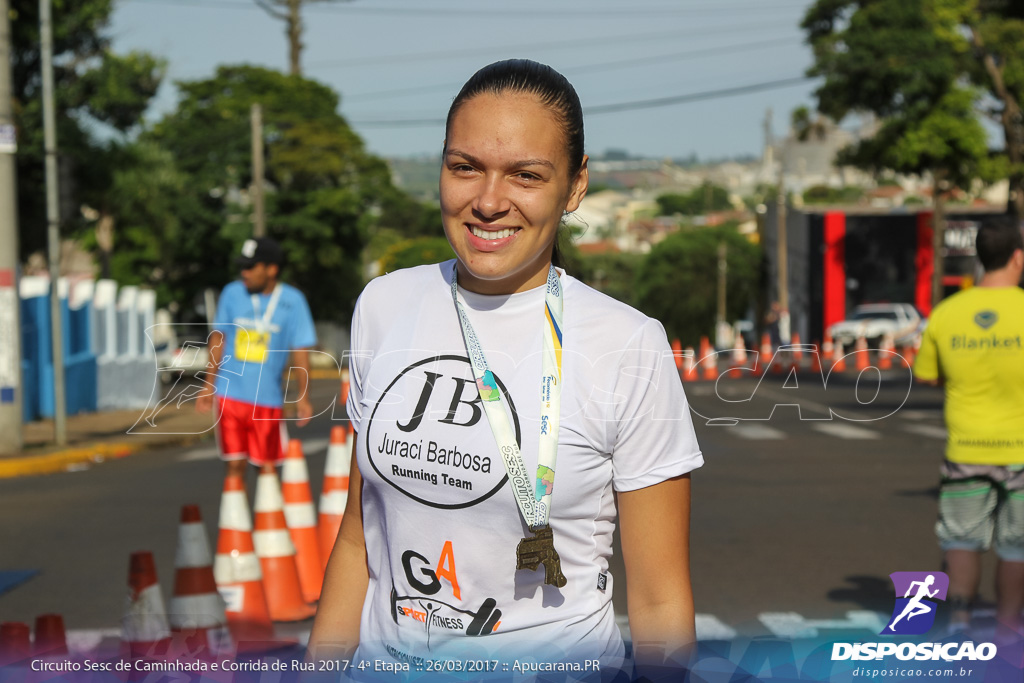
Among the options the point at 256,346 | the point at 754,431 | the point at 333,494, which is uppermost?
the point at 256,346

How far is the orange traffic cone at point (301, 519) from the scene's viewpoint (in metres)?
7.65

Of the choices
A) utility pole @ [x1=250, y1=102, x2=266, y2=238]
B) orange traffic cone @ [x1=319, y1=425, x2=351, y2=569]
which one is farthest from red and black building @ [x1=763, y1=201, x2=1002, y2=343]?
orange traffic cone @ [x1=319, y1=425, x2=351, y2=569]

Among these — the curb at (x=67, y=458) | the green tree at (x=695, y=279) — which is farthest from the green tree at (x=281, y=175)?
the green tree at (x=695, y=279)

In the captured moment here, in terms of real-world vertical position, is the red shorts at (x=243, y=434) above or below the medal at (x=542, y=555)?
below

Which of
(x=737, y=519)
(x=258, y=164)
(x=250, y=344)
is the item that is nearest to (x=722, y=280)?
(x=258, y=164)

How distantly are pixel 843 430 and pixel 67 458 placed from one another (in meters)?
10.4

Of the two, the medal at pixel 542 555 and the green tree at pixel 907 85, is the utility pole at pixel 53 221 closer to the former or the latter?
the medal at pixel 542 555

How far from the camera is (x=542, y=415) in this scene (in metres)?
2.52

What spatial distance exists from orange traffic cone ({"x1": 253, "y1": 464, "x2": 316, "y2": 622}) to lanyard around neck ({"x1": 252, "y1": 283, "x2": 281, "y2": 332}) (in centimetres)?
175

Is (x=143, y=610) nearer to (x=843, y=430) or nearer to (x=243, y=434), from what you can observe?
(x=243, y=434)

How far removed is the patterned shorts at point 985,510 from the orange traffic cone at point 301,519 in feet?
11.5

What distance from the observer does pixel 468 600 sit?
253cm

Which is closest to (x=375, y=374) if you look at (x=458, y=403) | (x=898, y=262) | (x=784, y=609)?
(x=458, y=403)

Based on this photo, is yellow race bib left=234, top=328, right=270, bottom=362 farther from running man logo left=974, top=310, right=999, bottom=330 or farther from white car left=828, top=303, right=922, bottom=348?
white car left=828, top=303, right=922, bottom=348
